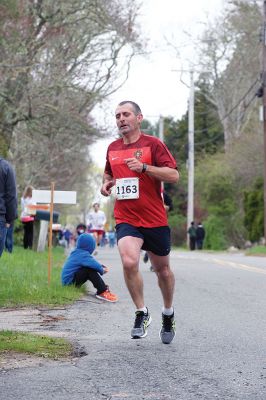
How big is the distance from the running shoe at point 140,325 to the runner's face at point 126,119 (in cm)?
158

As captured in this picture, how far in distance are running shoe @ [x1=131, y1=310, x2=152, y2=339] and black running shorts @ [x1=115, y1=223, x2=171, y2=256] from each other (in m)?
0.56

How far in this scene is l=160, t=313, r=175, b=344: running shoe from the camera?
7.61m

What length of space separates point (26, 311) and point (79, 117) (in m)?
18.7

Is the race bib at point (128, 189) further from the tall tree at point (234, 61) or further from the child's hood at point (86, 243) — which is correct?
the tall tree at point (234, 61)

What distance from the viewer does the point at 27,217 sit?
23016 mm

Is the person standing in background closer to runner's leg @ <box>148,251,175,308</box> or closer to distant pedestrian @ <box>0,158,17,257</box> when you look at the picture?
distant pedestrian @ <box>0,158,17,257</box>

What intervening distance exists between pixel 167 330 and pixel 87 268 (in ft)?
14.5

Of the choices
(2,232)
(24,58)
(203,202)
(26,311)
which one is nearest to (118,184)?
(2,232)

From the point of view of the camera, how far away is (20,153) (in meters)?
36.0

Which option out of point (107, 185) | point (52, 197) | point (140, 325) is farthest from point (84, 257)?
point (140, 325)

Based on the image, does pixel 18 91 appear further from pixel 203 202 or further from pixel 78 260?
pixel 203 202

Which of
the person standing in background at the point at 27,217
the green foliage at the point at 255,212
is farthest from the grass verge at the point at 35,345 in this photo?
the green foliage at the point at 255,212

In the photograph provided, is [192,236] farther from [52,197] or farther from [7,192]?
[7,192]

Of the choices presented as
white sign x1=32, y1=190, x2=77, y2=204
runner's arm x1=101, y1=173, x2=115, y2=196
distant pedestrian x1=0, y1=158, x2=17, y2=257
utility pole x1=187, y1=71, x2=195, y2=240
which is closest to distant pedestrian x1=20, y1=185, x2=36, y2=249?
white sign x1=32, y1=190, x2=77, y2=204
